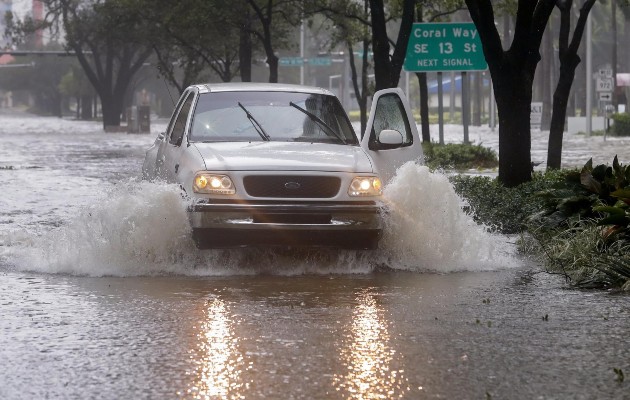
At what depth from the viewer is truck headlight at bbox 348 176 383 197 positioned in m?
11.7

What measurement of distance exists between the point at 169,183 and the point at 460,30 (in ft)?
62.1

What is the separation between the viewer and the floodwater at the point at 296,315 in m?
7.11

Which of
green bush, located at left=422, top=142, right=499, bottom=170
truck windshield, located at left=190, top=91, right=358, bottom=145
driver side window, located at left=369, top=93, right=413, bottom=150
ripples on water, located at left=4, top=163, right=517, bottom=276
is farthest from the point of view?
green bush, located at left=422, top=142, right=499, bottom=170

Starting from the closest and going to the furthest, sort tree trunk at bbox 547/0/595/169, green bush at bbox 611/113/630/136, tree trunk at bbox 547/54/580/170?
tree trunk at bbox 547/0/595/169 → tree trunk at bbox 547/54/580/170 → green bush at bbox 611/113/630/136

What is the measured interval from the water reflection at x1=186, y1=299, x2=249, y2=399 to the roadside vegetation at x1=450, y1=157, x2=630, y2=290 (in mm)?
3325

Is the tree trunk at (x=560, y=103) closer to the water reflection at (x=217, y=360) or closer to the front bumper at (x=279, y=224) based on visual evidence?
the front bumper at (x=279, y=224)

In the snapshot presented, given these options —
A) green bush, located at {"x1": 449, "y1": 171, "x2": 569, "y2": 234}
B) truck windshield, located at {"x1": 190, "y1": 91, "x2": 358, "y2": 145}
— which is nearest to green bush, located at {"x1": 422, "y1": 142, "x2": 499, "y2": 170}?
green bush, located at {"x1": 449, "y1": 171, "x2": 569, "y2": 234}

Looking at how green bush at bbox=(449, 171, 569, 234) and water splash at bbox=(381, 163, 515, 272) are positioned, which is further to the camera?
green bush at bbox=(449, 171, 569, 234)

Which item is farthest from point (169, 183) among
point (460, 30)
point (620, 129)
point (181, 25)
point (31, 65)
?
point (31, 65)

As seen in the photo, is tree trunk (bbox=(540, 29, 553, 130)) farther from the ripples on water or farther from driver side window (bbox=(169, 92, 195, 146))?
the ripples on water

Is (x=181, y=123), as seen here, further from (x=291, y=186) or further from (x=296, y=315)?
(x=296, y=315)

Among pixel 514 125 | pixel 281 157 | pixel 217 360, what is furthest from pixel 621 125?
pixel 217 360

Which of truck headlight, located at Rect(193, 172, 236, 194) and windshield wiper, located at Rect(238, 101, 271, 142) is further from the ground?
windshield wiper, located at Rect(238, 101, 271, 142)

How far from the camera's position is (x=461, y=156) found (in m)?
31.2
